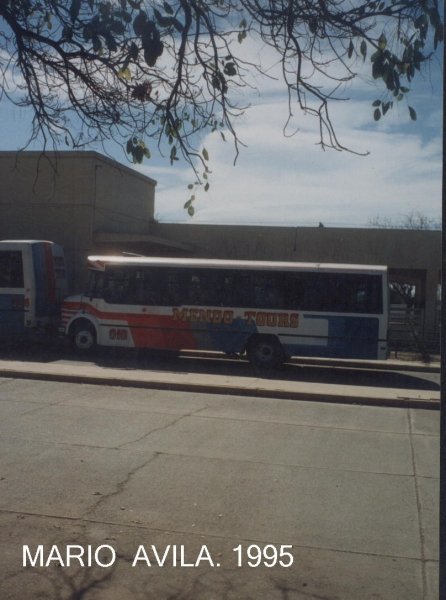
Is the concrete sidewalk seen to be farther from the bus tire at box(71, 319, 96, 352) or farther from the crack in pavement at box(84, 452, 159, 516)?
the bus tire at box(71, 319, 96, 352)

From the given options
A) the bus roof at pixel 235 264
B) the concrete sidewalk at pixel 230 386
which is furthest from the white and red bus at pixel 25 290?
the concrete sidewalk at pixel 230 386

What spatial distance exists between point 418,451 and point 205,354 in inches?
526

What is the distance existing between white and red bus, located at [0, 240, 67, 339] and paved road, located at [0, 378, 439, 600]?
35.8 ft

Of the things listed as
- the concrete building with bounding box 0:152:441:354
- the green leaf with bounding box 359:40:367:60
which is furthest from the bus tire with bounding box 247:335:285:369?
the green leaf with bounding box 359:40:367:60

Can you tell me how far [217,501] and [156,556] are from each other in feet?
4.43

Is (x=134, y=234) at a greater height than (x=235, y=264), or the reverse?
(x=134, y=234)

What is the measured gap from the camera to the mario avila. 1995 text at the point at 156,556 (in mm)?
5324

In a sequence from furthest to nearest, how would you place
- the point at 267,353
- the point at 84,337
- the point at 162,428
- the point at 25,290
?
the point at 25,290 < the point at 84,337 < the point at 267,353 < the point at 162,428

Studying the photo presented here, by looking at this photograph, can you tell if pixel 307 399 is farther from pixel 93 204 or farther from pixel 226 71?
pixel 93 204

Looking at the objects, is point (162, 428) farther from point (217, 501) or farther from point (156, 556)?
point (156, 556)

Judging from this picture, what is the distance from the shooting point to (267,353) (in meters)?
19.1

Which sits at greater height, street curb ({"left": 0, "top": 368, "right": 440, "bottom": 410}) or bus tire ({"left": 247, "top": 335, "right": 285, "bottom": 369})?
bus tire ({"left": 247, "top": 335, "right": 285, "bottom": 369})

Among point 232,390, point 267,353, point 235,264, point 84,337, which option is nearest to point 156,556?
point 232,390

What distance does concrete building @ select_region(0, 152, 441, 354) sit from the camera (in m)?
27.4
